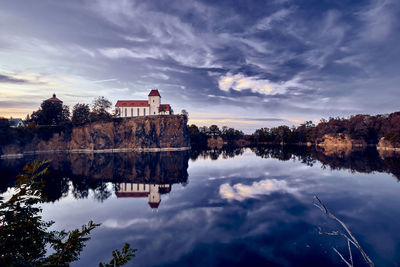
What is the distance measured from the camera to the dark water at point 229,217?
500 inches

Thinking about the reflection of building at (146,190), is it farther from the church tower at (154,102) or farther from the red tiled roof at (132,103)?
the red tiled roof at (132,103)

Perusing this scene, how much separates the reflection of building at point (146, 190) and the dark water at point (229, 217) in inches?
5.3

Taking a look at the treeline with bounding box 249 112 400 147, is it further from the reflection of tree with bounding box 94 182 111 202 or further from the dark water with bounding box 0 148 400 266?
the reflection of tree with bounding box 94 182 111 202

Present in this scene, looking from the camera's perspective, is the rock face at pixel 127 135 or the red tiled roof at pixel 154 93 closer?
the rock face at pixel 127 135

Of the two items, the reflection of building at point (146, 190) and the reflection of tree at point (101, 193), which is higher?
the reflection of building at point (146, 190)

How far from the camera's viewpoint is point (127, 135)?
4173 inches

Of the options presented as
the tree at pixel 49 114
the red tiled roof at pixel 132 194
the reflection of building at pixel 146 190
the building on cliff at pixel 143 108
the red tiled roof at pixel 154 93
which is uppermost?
→ the red tiled roof at pixel 154 93

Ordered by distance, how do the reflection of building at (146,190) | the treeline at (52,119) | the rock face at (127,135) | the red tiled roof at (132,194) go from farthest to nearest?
1. the rock face at (127,135)
2. the treeline at (52,119)
3. the red tiled roof at (132,194)
4. the reflection of building at (146,190)

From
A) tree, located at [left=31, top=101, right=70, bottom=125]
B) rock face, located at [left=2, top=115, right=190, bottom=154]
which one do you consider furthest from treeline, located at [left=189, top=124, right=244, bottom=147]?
tree, located at [left=31, top=101, right=70, bottom=125]

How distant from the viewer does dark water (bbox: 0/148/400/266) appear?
41.6 ft

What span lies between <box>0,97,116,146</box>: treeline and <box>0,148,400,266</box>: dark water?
6096cm

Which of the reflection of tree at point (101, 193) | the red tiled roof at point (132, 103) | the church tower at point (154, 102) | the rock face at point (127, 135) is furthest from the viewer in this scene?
the red tiled roof at point (132, 103)

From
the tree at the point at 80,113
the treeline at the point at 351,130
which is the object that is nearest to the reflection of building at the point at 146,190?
the tree at the point at 80,113

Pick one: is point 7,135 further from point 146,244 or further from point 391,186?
point 391,186
